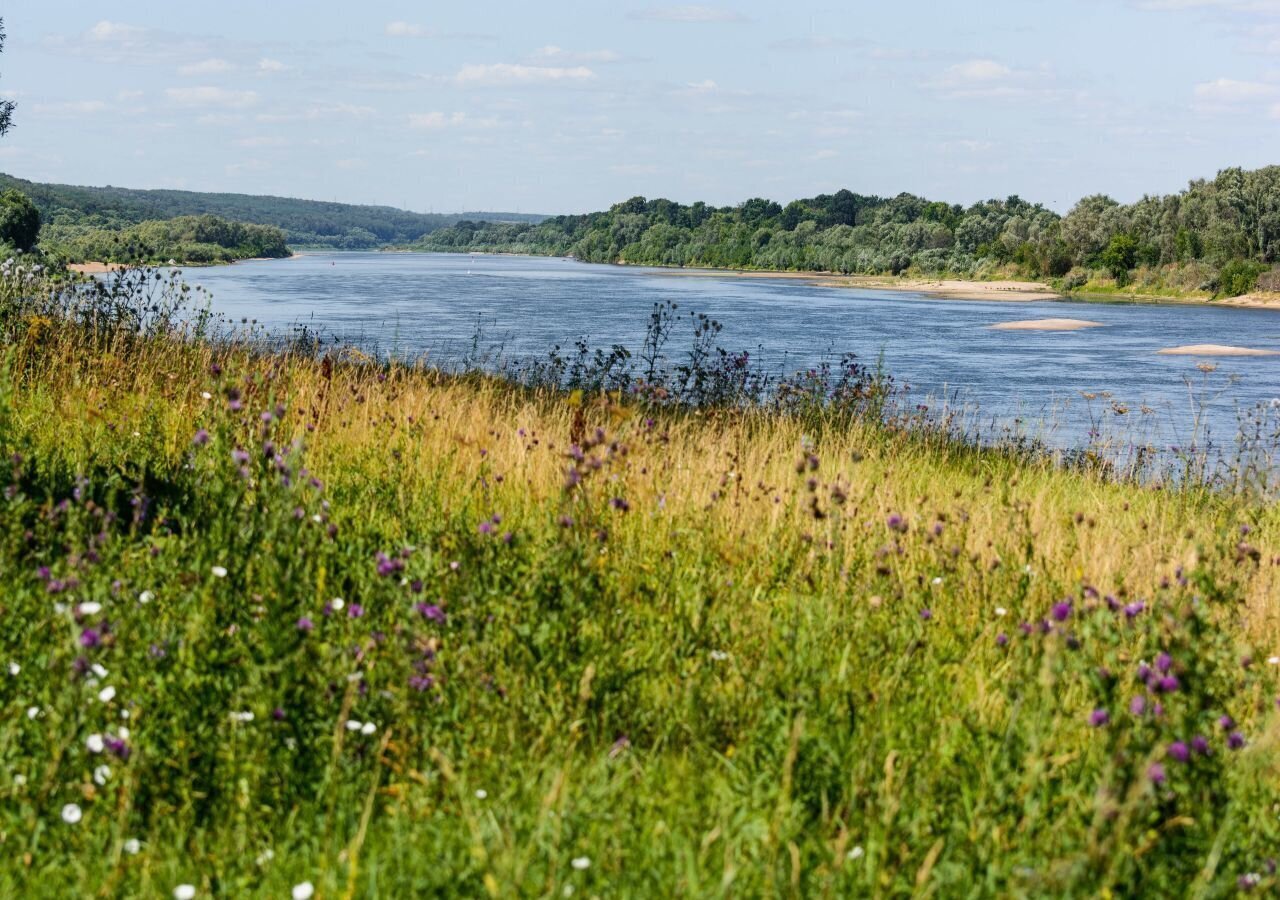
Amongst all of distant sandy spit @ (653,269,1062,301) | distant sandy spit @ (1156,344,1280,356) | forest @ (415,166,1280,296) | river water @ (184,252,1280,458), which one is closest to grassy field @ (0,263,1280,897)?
river water @ (184,252,1280,458)

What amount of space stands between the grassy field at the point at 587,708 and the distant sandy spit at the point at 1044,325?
1862 inches

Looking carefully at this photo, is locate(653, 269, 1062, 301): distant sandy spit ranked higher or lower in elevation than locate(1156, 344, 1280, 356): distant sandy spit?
higher

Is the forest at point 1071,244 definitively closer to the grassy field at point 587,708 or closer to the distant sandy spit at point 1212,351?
the distant sandy spit at point 1212,351

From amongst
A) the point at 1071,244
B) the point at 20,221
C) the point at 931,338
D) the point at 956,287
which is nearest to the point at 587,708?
the point at 931,338

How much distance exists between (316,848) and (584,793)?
0.73 m

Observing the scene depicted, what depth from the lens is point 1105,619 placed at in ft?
11.4

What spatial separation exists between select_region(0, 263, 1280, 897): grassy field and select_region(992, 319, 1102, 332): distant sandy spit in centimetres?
4730

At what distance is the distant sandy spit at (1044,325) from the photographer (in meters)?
51.3

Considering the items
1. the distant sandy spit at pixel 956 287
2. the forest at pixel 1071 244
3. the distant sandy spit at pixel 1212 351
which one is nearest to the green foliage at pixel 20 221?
the distant sandy spit at pixel 1212 351

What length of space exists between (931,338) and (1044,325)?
1259cm

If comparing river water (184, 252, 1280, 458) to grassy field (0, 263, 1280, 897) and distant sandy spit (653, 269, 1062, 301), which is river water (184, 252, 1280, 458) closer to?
grassy field (0, 263, 1280, 897)

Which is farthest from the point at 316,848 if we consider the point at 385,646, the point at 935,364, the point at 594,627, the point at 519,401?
the point at 935,364

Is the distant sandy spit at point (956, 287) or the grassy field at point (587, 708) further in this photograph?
the distant sandy spit at point (956, 287)

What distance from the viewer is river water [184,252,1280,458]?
2148 cm
